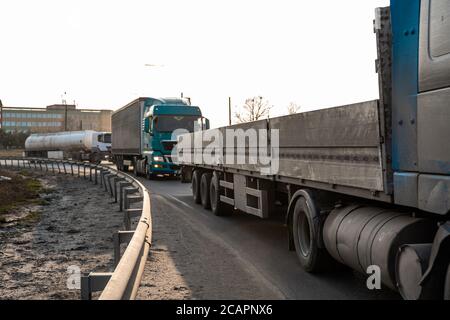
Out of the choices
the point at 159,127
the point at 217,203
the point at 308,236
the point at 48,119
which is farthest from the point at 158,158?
the point at 48,119

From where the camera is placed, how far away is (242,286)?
18.8ft

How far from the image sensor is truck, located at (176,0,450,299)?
384 centimetres

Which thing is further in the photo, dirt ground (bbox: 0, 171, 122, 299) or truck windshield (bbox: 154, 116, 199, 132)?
truck windshield (bbox: 154, 116, 199, 132)

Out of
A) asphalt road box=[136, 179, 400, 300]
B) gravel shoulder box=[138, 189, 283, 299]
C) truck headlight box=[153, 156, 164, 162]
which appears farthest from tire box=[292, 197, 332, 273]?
truck headlight box=[153, 156, 164, 162]

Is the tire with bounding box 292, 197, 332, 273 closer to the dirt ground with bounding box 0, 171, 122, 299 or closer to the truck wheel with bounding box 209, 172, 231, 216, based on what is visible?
the dirt ground with bounding box 0, 171, 122, 299

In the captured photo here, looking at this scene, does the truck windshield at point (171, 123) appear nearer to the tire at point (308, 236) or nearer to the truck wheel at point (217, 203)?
the truck wheel at point (217, 203)

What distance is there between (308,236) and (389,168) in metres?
2.26

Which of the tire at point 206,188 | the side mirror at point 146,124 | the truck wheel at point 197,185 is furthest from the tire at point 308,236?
the side mirror at point 146,124

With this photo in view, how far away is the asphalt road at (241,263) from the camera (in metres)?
5.49

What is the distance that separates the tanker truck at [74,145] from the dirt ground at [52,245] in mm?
35462

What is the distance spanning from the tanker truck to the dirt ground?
3546cm

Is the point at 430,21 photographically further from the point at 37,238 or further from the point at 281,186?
the point at 37,238

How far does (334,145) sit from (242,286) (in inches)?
76.7

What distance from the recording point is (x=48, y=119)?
5531 inches
